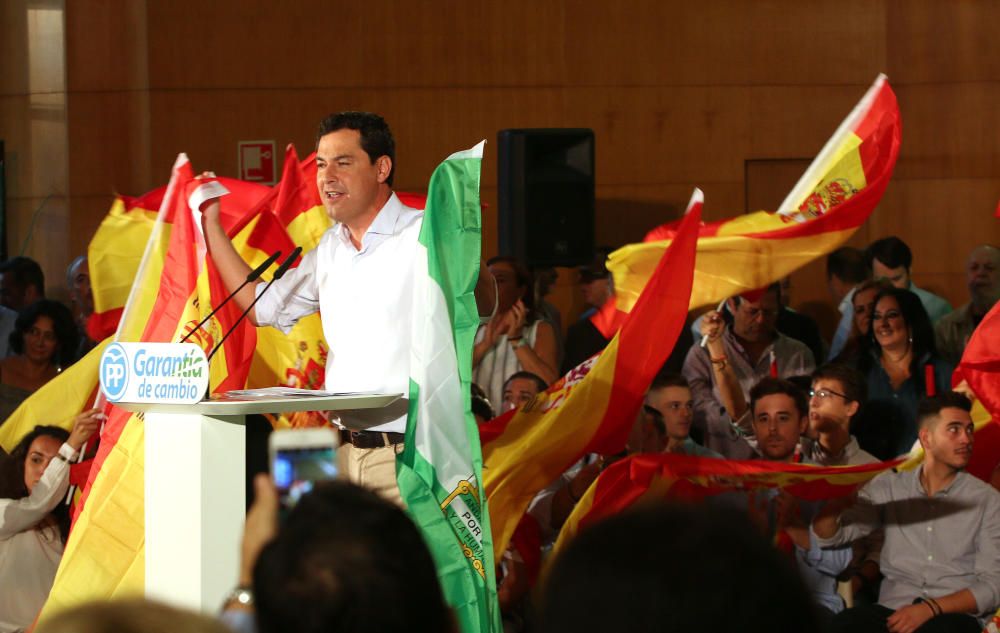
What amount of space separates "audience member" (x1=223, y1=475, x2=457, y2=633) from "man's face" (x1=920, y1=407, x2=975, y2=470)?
3120mm

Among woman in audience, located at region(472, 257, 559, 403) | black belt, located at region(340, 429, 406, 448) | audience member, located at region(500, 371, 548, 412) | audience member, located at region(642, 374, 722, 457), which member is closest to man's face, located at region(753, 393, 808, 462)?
audience member, located at region(642, 374, 722, 457)

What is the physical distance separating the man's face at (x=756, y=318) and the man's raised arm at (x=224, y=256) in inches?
86.4

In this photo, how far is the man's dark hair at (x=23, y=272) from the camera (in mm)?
6676

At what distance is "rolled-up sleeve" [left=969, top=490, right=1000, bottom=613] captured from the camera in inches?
151

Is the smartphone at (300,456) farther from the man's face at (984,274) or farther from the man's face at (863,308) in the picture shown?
Answer: the man's face at (984,274)

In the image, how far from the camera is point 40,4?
777 cm

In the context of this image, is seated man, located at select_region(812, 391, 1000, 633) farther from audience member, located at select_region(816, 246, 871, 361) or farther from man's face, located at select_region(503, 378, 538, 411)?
audience member, located at select_region(816, 246, 871, 361)

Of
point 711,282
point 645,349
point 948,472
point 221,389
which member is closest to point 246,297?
point 221,389

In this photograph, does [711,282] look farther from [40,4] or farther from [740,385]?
[40,4]

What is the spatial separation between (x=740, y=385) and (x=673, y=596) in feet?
13.4

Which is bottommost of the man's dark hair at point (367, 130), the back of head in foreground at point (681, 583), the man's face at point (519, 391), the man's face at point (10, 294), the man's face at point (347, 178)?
the man's face at point (519, 391)

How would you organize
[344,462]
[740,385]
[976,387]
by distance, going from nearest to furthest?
1. [344,462]
2. [976,387]
3. [740,385]

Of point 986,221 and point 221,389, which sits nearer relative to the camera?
point 221,389

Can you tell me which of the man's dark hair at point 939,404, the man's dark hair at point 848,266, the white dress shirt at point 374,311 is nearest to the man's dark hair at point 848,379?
the man's dark hair at point 939,404
